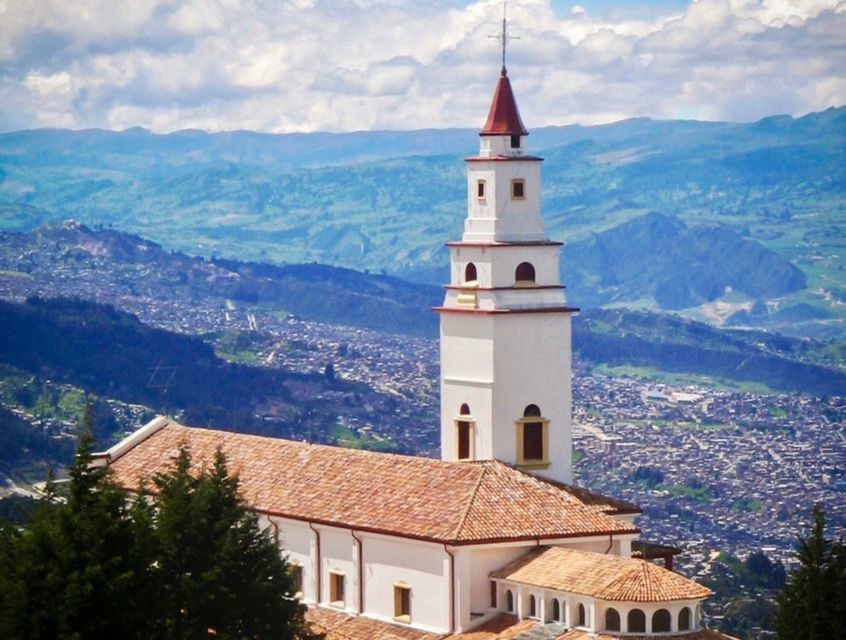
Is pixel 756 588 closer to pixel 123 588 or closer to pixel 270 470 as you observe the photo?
pixel 270 470

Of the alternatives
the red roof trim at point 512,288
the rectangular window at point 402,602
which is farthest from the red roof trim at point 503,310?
the rectangular window at point 402,602

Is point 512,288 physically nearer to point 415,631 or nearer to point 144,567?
point 415,631

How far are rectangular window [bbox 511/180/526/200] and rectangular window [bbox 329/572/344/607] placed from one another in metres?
12.4

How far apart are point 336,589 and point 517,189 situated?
12989 millimetres

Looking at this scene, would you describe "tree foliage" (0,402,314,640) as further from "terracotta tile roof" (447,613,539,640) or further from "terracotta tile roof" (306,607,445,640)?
"terracotta tile roof" (306,607,445,640)

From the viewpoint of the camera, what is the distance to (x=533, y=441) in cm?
6600

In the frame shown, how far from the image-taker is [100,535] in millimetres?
48625

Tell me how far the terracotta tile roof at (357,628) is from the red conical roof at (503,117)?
14896 mm

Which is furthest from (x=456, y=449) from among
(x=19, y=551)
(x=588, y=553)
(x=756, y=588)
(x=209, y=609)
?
(x=756, y=588)

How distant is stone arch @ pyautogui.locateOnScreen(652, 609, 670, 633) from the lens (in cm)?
5453

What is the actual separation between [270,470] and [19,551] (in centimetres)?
1873

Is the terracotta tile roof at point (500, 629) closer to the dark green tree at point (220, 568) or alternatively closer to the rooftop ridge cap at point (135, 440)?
the dark green tree at point (220, 568)

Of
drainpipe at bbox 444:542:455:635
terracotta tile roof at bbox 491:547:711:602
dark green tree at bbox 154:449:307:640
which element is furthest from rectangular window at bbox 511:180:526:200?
dark green tree at bbox 154:449:307:640

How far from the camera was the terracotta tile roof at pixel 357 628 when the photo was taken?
197 feet
